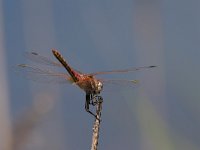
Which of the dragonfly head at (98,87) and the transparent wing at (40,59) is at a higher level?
the transparent wing at (40,59)

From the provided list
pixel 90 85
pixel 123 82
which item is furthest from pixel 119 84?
pixel 90 85

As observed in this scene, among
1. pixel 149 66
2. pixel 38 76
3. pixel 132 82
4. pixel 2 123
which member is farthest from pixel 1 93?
pixel 149 66

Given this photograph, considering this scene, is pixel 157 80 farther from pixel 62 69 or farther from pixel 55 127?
pixel 55 127

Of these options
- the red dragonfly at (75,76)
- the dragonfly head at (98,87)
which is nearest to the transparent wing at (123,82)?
the red dragonfly at (75,76)

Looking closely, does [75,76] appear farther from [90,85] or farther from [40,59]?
[40,59]

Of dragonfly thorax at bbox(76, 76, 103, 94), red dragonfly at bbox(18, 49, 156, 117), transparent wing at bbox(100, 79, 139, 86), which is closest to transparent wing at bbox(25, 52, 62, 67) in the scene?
red dragonfly at bbox(18, 49, 156, 117)

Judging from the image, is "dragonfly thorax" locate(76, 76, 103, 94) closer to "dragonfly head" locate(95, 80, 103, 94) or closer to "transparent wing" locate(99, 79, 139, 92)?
"dragonfly head" locate(95, 80, 103, 94)

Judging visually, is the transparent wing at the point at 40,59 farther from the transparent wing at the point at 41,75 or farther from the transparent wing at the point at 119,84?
the transparent wing at the point at 119,84

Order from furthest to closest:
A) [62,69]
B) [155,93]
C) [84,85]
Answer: [155,93]
[62,69]
[84,85]
